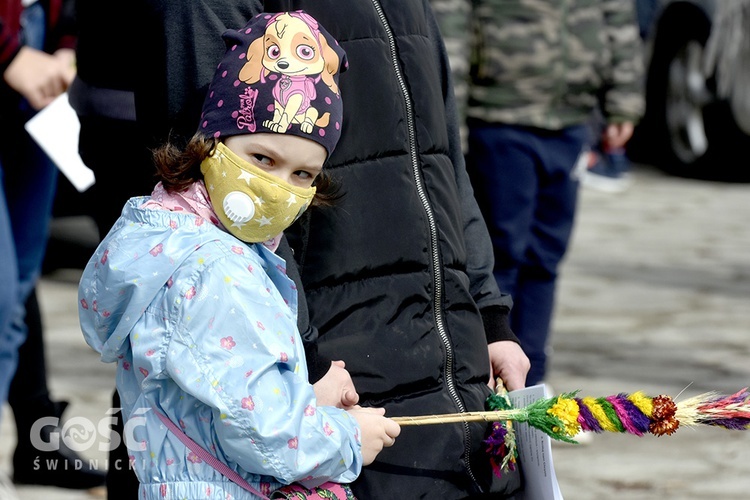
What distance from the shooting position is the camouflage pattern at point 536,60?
3.98 m

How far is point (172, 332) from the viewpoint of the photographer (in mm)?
1704

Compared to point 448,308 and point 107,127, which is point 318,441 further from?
point 107,127

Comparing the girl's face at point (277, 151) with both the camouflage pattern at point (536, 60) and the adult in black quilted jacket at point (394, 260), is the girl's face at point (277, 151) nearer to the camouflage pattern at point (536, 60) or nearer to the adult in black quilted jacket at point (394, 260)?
the adult in black quilted jacket at point (394, 260)

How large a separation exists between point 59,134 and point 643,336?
3.12 metres

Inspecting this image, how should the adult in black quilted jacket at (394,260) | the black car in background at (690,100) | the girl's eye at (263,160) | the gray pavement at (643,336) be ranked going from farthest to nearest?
the black car in background at (690,100) → the gray pavement at (643,336) → the adult in black quilted jacket at (394,260) → the girl's eye at (263,160)

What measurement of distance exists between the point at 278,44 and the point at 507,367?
802 mm

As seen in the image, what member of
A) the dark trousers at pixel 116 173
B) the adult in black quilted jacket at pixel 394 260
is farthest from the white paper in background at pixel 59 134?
the adult in black quilted jacket at pixel 394 260

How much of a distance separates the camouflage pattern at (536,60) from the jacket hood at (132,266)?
2.36 meters

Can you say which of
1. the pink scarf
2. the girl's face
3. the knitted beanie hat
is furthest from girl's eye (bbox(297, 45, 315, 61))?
the pink scarf

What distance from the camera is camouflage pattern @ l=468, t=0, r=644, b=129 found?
3982 millimetres

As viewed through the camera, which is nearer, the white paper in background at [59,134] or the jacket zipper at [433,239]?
the jacket zipper at [433,239]

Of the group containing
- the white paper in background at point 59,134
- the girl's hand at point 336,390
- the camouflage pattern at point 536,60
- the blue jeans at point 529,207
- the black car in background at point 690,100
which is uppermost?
the girl's hand at point 336,390

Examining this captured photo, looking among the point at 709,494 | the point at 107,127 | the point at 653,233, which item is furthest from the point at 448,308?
the point at 653,233

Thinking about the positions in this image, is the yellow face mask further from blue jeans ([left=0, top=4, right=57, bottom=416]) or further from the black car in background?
the black car in background
